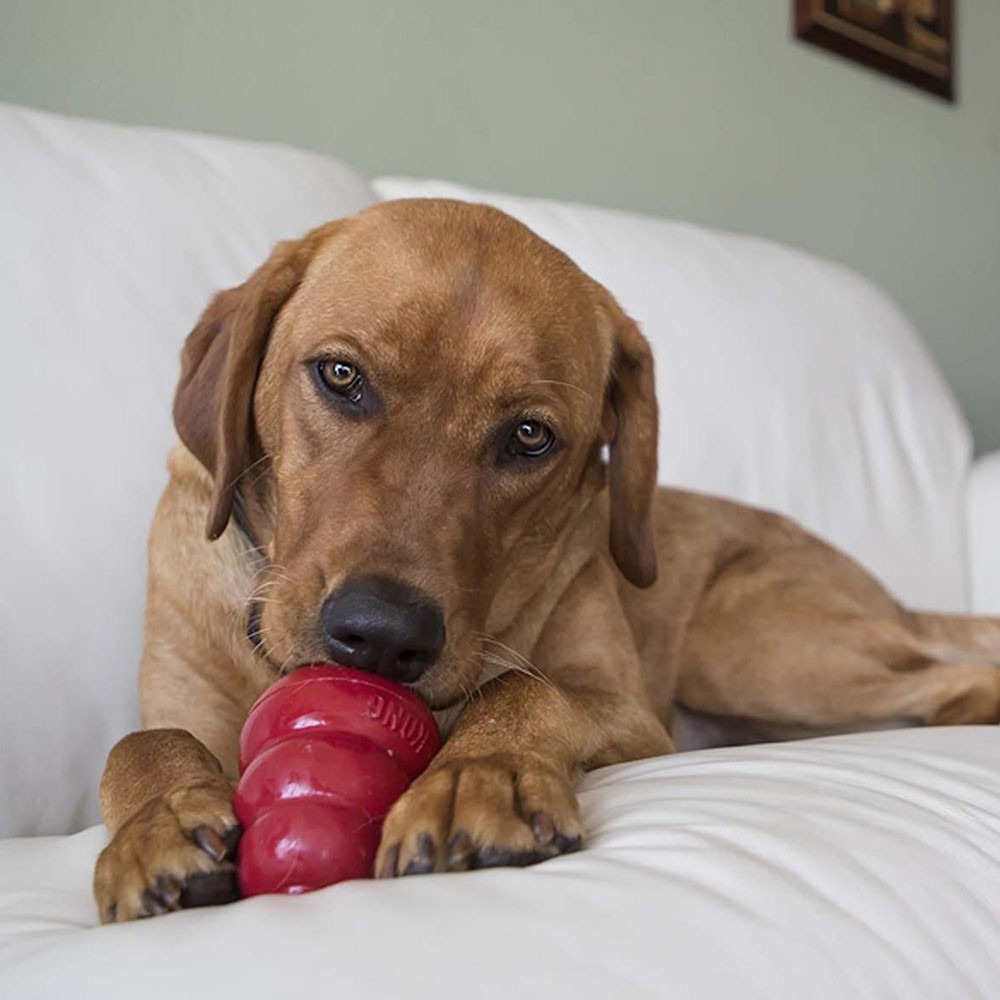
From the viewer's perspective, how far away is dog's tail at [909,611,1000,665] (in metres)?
2.61

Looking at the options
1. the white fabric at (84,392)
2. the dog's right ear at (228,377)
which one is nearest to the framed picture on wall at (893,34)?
the white fabric at (84,392)

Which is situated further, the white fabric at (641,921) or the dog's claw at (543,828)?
the dog's claw at (543,828)

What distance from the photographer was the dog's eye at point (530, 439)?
165cm

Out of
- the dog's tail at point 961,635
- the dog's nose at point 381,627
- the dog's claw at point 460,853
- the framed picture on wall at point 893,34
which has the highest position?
the framed picture on wall at point 893,34

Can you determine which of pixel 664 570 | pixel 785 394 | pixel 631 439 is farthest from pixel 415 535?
pixel 785 394

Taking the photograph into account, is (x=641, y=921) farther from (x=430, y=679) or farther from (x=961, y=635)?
(x=961, y=635)

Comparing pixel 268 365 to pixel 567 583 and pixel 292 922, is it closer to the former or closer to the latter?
pixel 567 583

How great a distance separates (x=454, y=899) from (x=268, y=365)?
980mm

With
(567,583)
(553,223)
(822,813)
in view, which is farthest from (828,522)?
(822,813)

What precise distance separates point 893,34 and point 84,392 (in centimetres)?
364

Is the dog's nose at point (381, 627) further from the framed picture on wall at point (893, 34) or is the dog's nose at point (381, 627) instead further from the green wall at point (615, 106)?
the framed picture on wall at point (893, 34)

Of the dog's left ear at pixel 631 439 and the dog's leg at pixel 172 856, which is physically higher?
the dog's left ear at pixel 631 439

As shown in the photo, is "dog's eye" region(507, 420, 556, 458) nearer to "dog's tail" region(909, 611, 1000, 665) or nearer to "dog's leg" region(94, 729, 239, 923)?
"dog's leg" region(94, 729, 239, 923)

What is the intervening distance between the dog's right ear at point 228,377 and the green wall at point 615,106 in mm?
1243
